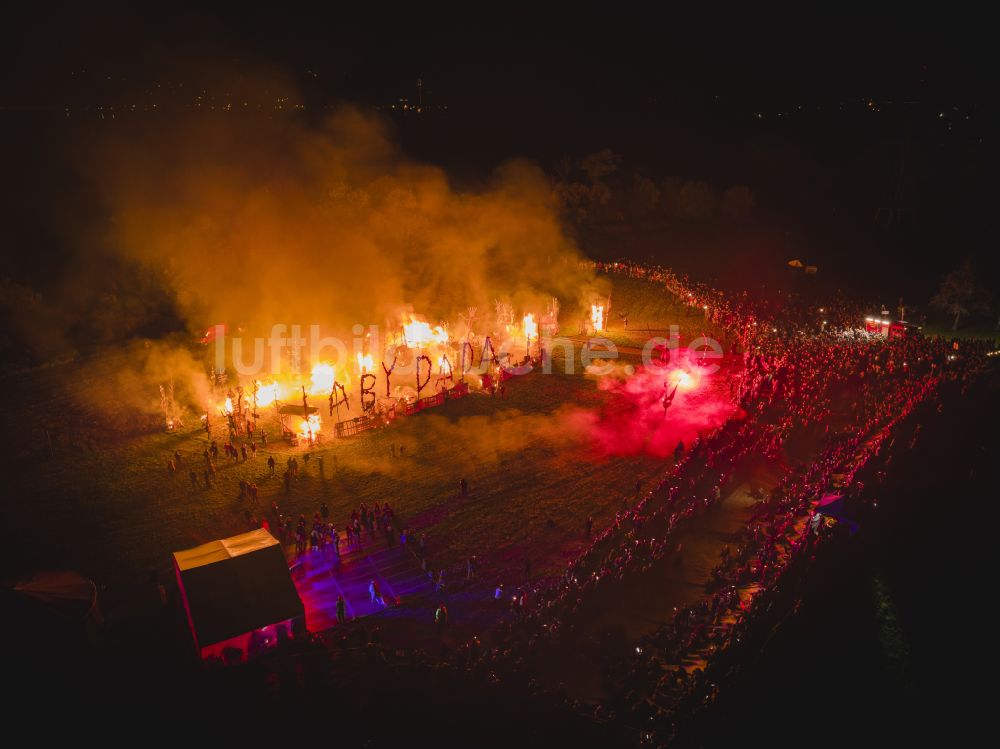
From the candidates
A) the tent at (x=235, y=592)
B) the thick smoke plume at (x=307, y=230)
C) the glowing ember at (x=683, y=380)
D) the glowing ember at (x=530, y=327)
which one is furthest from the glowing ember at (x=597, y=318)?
the tent at (x=235, y=592)

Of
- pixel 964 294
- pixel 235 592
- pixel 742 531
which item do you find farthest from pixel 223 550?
pixel 964 294

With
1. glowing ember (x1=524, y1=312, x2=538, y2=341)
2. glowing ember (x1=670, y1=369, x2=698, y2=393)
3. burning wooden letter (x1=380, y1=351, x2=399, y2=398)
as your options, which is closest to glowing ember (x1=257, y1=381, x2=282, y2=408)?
burning wooden letter (x1=380, y1=351, x2=399, y2=398)

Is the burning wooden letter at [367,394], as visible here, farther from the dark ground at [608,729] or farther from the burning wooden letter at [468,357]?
the dark ground at [608,729]

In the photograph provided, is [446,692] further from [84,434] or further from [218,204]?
[218,204]

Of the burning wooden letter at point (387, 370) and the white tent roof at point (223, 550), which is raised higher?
the burning wooden letter at point (387, 370)

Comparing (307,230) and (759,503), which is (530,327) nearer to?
(307,230)

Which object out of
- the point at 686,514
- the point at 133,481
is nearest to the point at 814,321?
the point at 686,514

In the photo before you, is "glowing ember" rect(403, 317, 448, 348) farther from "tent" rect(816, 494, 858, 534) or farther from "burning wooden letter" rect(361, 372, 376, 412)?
"tent" rect(816, 494, 858, 534)
